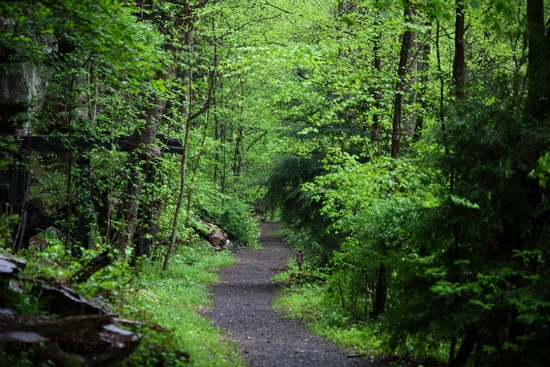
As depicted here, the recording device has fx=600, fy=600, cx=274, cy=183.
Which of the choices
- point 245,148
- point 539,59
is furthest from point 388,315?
point 245,148

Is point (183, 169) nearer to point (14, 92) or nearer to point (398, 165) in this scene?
point (14, 92)

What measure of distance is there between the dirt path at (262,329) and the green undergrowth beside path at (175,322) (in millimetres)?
376

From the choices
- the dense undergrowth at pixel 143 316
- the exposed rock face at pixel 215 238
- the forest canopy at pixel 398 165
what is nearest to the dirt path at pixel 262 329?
the dense undergrowth at pixel 143 316

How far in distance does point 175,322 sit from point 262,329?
246 cm

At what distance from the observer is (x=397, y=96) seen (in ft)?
40.7

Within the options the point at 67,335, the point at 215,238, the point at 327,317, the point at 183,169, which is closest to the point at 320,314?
the point at 327,317

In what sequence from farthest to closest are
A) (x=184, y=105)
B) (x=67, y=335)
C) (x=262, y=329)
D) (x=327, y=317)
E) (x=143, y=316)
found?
(x=184, y=105), (x=327, y=317), (x=262, y=329), (x=143, y=316), (x=67, y=335)

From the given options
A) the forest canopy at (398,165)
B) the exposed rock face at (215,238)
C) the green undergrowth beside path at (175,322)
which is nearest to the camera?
the green undergrowth beside path at (175,322)

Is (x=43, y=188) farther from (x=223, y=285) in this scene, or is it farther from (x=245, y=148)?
(x=245, y=148)

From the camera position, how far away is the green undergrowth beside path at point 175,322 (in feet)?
21.4

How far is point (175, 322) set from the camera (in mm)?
9641

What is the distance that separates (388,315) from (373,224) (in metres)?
2.22

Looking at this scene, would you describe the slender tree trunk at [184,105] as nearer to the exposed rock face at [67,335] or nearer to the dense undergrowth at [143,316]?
the dense undergrowth at [143,316]

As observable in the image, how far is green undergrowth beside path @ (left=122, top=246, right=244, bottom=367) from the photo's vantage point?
6.52 m
